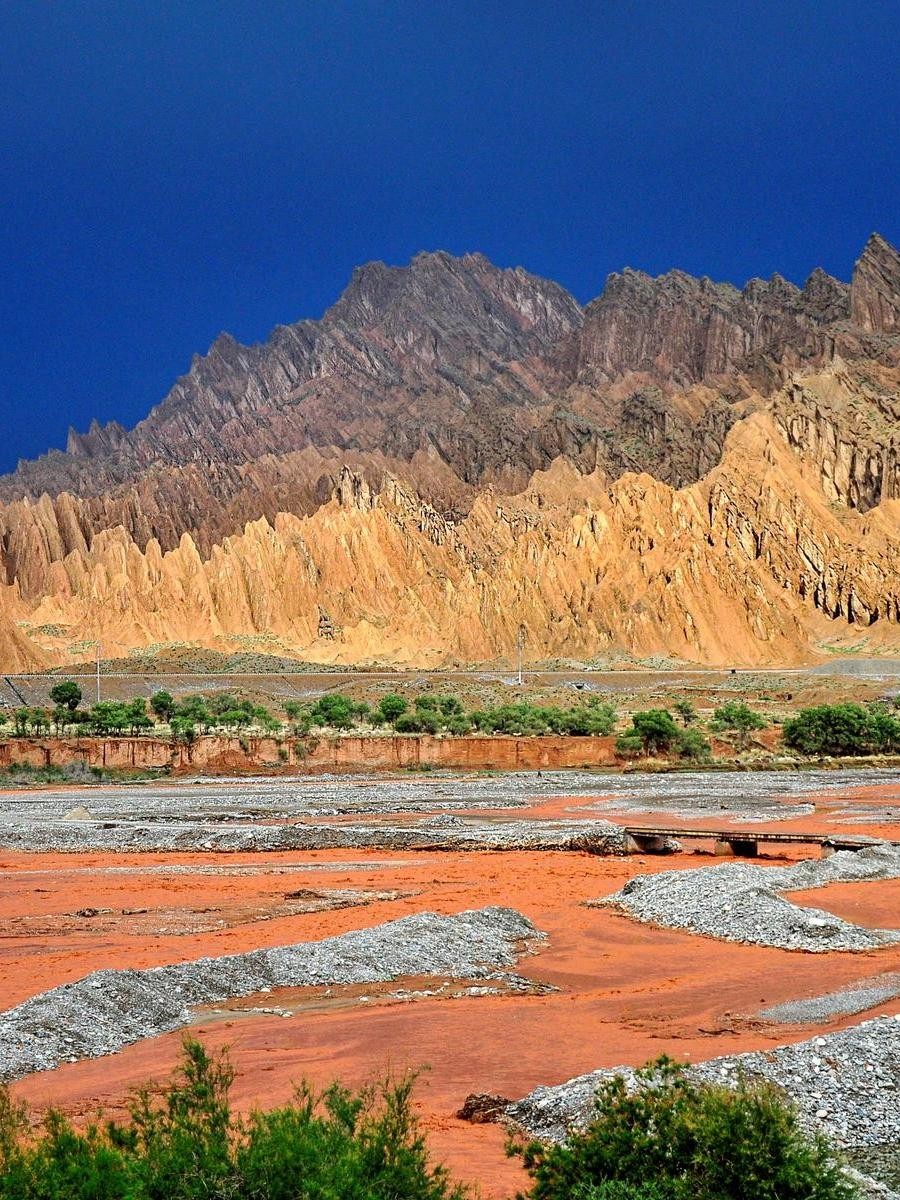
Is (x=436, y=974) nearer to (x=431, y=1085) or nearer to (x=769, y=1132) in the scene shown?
(x=431, y=1085)

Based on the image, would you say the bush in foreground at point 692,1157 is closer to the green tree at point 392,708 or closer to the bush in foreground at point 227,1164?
the bush in foreground at point 227,1164

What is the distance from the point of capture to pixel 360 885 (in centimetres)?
2683

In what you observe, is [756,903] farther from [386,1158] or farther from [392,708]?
[392,708]

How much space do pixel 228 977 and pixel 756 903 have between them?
9217 mm


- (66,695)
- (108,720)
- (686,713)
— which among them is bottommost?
(686,713)

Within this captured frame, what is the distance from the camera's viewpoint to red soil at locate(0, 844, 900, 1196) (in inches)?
487

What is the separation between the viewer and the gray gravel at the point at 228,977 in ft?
44.9

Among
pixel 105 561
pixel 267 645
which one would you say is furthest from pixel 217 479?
pixel 267 645

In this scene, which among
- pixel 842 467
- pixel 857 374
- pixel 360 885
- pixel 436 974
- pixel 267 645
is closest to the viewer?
pixel 436 974

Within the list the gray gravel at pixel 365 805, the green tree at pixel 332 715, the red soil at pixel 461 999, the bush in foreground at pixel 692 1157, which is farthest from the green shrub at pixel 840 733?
the bush in foreground at pixel 692 1157

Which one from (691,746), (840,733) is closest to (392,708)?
(691,746)

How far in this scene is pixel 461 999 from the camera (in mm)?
16141

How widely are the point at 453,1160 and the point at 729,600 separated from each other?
11569cm

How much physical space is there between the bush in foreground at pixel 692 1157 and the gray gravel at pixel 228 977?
6.89 meters
